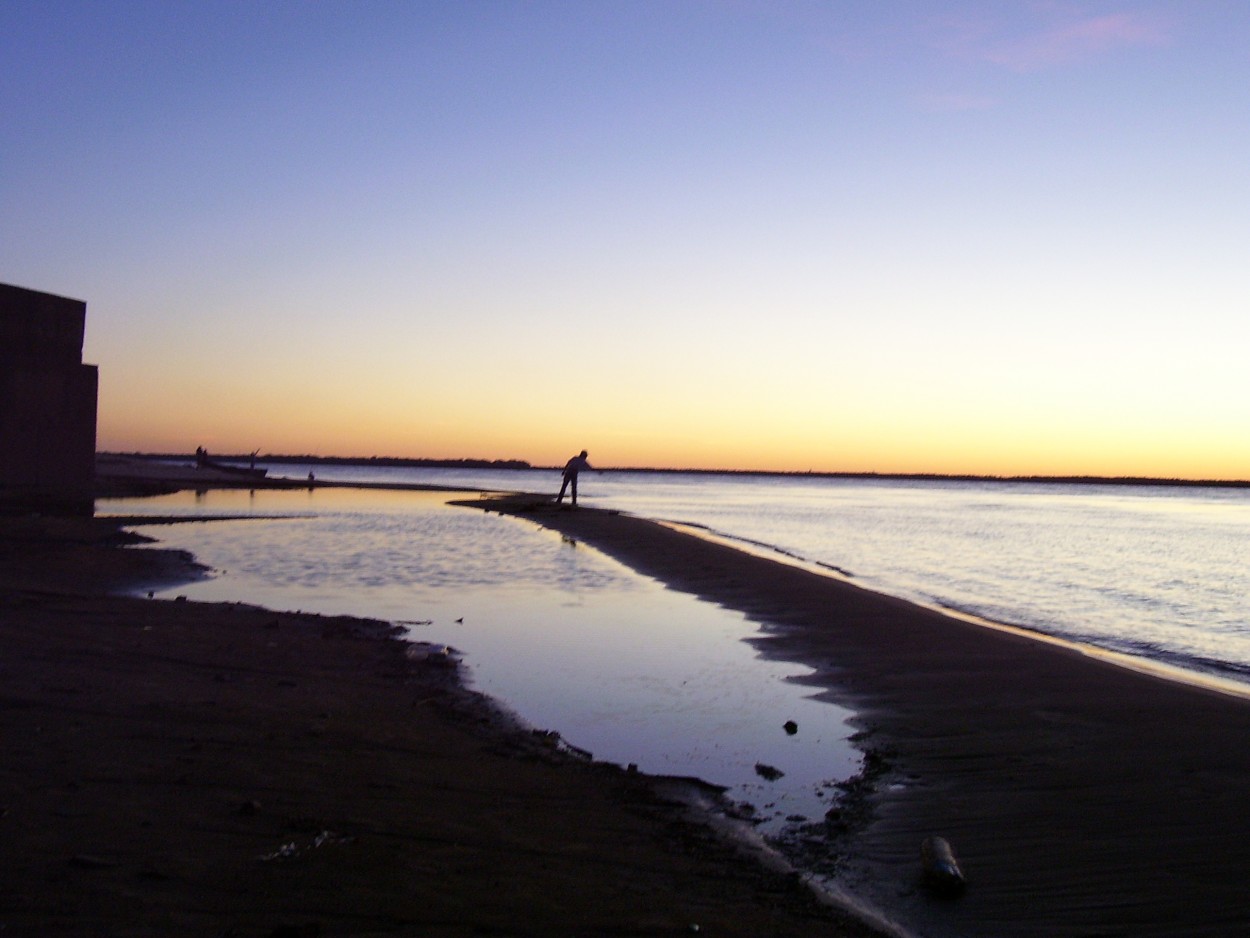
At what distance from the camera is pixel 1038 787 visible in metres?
6.60

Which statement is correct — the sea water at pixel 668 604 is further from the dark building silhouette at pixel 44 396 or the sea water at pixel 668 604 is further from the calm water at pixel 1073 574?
the dark building silhouette at pixel 44 396

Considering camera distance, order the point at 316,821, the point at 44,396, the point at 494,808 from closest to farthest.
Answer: the point at 316,821, the point at 494,808, the point at 44,396

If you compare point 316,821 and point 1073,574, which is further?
point 1073,574

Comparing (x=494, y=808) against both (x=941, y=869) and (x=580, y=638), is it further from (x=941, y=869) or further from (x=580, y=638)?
(x=580, y=638)

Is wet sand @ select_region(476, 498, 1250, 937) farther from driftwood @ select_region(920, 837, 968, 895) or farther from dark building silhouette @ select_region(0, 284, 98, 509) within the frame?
dark building silhouette @ select_region(0, 284, 98, 509)

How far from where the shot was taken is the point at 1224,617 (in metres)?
17.2

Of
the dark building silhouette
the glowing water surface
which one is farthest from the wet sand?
the dark building silhouette

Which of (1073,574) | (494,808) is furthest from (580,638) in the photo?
(1073,574)

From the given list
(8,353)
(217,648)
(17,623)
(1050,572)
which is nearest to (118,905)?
(217,648)

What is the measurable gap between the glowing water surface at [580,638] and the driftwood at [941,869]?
0.99 metres

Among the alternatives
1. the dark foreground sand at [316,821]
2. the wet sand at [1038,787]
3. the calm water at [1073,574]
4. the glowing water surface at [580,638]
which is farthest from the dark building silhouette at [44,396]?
the wet sand at [1038,787]

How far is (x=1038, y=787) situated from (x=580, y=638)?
6.94 meters

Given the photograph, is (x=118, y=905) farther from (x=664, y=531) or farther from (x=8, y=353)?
(x=8, y=353)

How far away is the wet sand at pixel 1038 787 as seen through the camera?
4.84m
